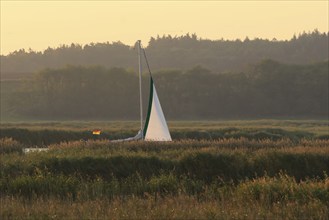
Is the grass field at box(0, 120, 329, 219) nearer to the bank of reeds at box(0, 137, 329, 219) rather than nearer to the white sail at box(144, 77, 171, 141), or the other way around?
the bank of reeds at box(0, 137, 329, 219)

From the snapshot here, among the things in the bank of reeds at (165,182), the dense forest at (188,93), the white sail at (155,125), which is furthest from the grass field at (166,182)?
the dense forest at (188,93)

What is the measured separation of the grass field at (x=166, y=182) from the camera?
16.3 m

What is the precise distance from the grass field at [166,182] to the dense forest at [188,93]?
94408 millimetres

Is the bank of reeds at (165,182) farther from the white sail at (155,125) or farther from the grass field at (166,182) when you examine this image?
the white sail at (155,125)

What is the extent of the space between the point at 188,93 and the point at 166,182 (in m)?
112

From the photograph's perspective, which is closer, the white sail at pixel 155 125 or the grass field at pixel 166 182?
the grass field at pixel 166 182

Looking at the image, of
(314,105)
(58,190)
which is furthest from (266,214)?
(314,105)

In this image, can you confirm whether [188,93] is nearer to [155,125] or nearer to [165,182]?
[155,125]

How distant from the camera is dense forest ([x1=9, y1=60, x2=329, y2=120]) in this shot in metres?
125

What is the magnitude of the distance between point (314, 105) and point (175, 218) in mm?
109829

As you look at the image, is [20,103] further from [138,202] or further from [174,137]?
[138,202]

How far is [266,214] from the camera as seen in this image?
15.7 meters

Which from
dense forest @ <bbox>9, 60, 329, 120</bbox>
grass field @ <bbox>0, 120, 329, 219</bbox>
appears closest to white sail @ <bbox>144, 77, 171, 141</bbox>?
grass field @ <bbox>0, 120, 329, 219</bbox>

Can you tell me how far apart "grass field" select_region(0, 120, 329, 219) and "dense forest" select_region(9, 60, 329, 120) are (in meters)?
94.4
